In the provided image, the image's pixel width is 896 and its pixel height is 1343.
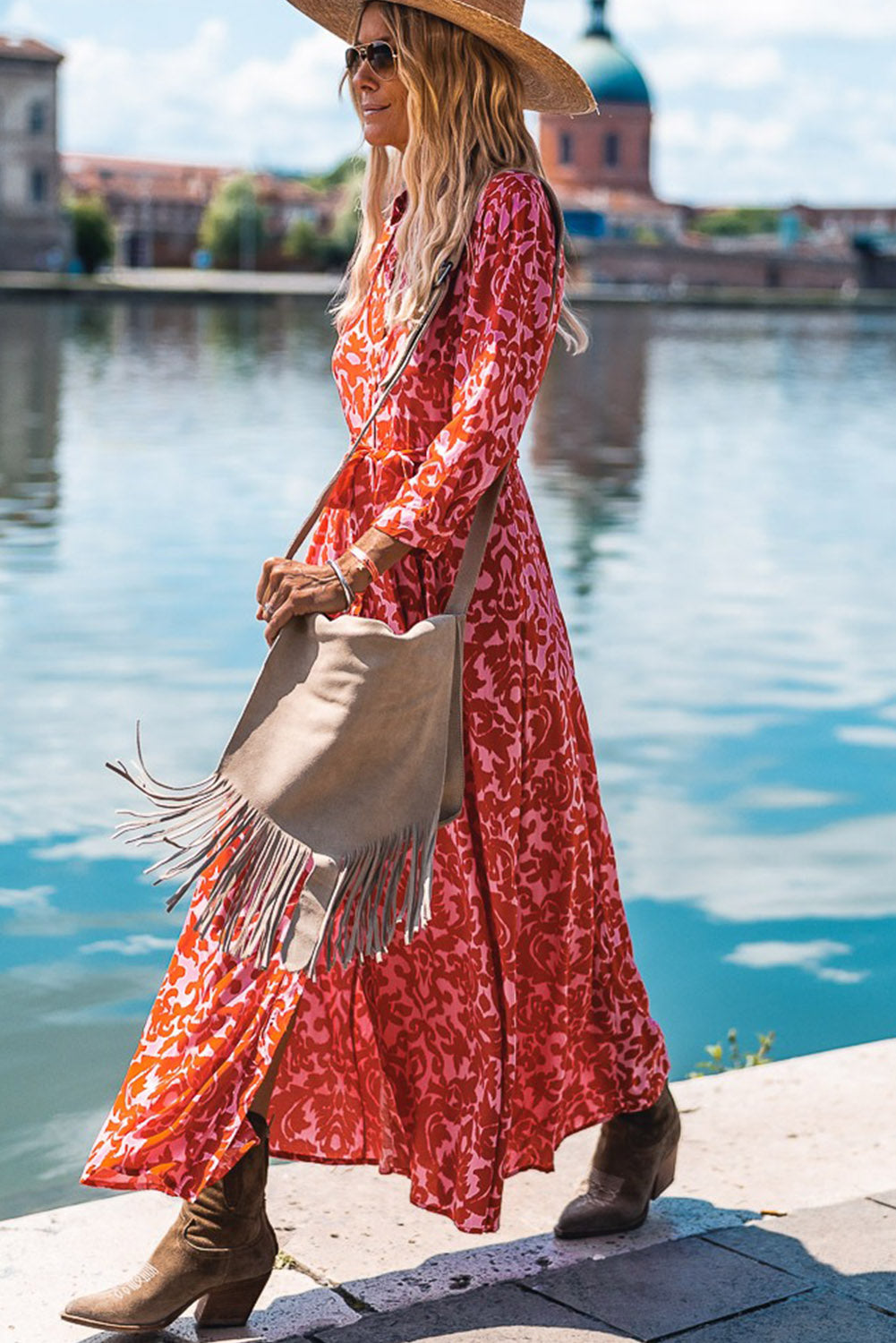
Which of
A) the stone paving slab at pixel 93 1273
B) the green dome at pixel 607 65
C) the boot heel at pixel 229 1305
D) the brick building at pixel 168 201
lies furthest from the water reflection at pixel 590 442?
the green dome at pixel 607 65

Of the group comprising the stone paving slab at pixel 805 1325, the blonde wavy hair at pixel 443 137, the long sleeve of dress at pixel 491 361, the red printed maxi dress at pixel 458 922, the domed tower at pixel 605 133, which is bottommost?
the stone paving slab at pixel 805 1325

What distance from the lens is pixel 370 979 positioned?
2.47 meters

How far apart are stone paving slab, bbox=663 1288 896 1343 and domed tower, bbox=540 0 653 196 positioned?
322 ft

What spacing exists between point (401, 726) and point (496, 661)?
0.60 ft

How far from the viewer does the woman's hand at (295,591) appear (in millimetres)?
2311

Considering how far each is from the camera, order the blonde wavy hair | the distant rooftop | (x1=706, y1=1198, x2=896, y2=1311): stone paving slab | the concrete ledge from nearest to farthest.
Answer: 1. the blonde wavy hair
2. (x1=706, y1=1198, x2=896, y2=1311): stone paving slab
3. the concrete ledge
4. the distant rooftop

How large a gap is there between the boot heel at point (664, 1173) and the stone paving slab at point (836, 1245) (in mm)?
88

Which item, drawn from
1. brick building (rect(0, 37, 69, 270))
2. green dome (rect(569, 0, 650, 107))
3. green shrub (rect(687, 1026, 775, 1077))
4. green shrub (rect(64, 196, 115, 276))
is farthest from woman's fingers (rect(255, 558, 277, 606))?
green dome (rect(569, 0, 650, 107))

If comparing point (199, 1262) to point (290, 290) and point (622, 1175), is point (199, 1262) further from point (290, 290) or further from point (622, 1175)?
point (290, 290)

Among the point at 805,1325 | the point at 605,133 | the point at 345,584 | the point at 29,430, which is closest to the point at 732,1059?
the point at 805,1325

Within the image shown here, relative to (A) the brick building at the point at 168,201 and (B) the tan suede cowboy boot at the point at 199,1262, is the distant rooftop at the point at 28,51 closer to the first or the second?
(A) the brick building at the point at 168,201

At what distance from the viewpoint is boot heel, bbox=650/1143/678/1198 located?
2750 mm

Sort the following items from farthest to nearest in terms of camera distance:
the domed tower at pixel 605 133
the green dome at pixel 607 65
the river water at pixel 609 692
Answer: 1. the domed tower at pixel 605 133
2. the green dome at pixel 607 65
3. the river water at pixel 609 692

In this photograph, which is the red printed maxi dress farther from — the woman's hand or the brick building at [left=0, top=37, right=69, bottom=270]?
the brick building at [left=0, top=37, right=69, bottom=270]
